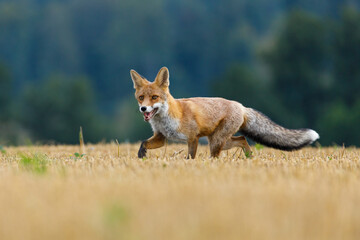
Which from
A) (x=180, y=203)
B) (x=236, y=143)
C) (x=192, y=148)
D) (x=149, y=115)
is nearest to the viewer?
(x=180, y=203)

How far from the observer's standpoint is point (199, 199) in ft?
12.4

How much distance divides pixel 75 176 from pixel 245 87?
39855mm

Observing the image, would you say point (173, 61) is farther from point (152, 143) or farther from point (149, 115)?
point (149, 115)

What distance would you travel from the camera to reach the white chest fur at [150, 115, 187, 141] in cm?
728

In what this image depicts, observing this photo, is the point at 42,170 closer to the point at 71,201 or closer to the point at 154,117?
the point at 71,201

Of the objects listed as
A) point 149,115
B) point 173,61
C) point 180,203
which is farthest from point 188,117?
point 173,61

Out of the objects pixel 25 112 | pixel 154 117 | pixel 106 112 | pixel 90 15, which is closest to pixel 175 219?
pixel 154 117

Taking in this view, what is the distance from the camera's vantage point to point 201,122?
7.50 meters

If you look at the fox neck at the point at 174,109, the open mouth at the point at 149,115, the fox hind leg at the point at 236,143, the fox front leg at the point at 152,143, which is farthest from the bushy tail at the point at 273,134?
the open mouth at the point at 149,115

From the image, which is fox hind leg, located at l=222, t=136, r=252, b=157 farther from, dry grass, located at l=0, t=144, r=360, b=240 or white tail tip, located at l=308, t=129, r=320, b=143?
dry grass, located at l=0, t=144, r=360, b=240

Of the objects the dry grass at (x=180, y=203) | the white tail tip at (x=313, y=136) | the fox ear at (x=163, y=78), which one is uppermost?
the fox ear at (x=163, y=78)

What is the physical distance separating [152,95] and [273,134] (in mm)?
2063

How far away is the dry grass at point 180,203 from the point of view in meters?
3.01

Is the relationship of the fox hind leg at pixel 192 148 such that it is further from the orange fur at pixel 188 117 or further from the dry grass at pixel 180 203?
the dry grass at pixel 180 203
